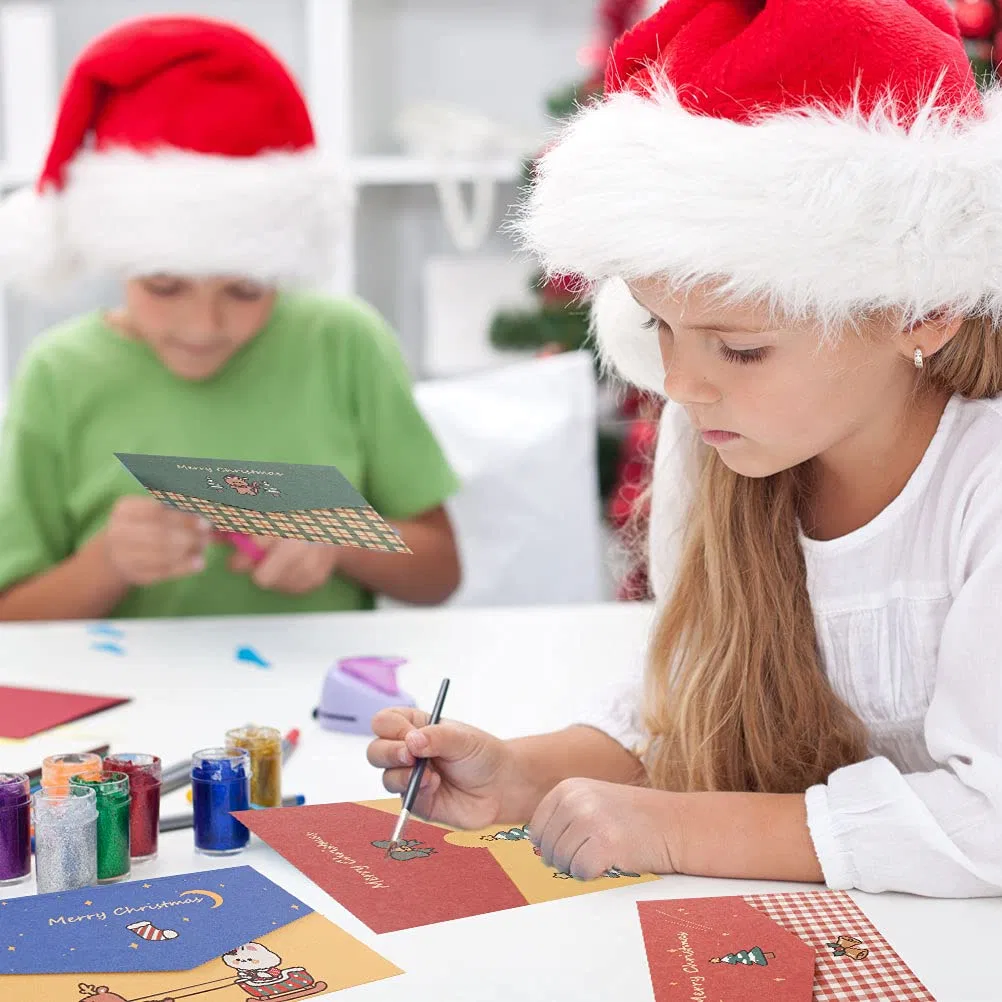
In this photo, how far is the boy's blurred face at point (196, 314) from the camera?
170cm

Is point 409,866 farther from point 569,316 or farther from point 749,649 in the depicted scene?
point 569,316

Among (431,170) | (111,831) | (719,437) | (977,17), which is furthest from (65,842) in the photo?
(431,170)

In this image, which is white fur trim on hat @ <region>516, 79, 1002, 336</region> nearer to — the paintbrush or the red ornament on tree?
the paintbrush

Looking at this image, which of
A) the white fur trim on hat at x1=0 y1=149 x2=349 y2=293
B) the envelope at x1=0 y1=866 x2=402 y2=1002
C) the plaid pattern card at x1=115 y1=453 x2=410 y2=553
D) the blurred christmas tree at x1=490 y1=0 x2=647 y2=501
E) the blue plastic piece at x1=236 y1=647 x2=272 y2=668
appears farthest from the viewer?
the blurred christmas tree at x1=490 y1=0 x2=647 y2=501

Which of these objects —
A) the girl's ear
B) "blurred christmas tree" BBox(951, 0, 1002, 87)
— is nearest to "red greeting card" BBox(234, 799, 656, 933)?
the girl's ear

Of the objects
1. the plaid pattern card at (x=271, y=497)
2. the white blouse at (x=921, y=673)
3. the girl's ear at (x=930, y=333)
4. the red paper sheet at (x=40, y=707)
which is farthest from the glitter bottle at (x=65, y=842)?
the girl's ear at (x=930, y=333)

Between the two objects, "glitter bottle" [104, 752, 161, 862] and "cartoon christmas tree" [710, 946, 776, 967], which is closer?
"cartoon christmas tree" [710, 946, 776, 967]

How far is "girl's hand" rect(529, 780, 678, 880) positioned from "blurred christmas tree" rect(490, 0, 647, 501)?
1836 mm

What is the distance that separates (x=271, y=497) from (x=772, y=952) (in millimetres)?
421

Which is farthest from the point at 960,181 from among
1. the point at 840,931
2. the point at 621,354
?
the point at 840,931

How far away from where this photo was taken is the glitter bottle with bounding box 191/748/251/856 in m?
0.92

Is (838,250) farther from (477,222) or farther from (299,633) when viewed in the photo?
(477,222)

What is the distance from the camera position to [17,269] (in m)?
1.74

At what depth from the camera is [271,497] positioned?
2.85 feet
